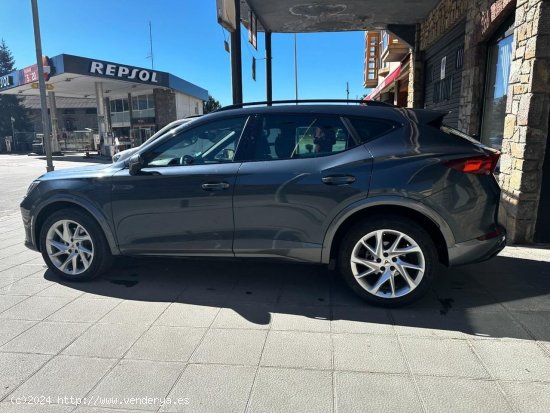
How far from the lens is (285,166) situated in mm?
3594

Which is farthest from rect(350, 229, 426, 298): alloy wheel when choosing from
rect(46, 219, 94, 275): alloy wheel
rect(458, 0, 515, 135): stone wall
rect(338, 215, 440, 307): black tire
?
rect(458, 0, 515, 135): stone wall

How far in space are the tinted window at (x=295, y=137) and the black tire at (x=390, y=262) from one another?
713 mm

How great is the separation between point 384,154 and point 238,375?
206cm

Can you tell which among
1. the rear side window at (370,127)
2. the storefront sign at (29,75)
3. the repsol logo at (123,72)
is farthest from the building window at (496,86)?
the storefront sign at (29,75)

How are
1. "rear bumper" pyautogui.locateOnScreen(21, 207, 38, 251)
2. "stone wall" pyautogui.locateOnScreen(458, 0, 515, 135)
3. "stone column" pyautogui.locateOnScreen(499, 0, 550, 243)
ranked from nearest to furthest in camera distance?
"rear bumper" pyautogui.locateOnScreen(21, 207, 38, 251) < "stone column" pyautogui.locateOnScreen(499, 0, 550, 243) < "stone wall" pyautogui.locateOnScreen(458, 0, 515, 135)

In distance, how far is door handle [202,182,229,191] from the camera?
12.1 feet

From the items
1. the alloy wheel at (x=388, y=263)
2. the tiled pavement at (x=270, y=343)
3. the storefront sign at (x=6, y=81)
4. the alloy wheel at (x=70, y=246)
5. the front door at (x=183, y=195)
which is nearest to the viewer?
the tiled pavement at (x=270, y=343)

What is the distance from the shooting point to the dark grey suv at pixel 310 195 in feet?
11.0

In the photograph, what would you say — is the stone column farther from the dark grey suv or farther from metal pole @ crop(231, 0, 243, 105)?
metal pole @ crop(231, 0, 243, 105)

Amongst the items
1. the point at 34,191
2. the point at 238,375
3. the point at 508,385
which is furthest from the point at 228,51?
the point at 508,385

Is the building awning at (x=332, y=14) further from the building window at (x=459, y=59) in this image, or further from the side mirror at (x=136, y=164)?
the side mirror at (x=136, y=164)

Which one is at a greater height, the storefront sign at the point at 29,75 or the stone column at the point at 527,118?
the storefront sign at the point at 29,75

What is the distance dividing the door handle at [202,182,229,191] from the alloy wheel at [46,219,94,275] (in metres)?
1.40

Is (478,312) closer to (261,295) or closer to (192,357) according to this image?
(261,295)
